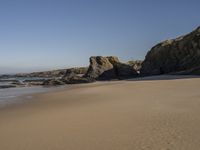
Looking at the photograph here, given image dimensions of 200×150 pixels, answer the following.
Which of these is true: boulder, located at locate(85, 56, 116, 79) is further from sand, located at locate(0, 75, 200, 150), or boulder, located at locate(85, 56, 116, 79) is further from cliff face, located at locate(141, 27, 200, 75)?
sand, located at locate(0, 75, 200, 150)

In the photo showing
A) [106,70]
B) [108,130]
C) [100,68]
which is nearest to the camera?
[108,130]

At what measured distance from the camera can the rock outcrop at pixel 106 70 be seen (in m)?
47.7

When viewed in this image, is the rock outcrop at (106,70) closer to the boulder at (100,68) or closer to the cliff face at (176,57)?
the boulder at (100,68)

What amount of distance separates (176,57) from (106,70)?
12.1 metres

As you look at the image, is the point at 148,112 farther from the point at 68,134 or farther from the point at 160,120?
the point at 68,134

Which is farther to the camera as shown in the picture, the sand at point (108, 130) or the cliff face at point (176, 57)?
the cliff face at point (176, 57)

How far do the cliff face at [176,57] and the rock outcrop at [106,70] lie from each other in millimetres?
2913

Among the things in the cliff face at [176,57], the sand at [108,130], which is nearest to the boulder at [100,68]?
the cliff face at [176,57]

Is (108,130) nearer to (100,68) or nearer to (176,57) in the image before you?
(176,57)

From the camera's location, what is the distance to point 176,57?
44.2 m

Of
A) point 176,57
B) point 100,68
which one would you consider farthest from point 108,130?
point 100,68

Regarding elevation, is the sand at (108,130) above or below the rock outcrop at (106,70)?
below

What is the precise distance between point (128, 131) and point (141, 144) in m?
1.27

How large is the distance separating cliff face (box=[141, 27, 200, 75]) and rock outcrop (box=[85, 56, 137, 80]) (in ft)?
9.56
